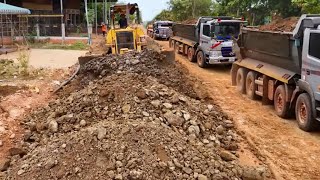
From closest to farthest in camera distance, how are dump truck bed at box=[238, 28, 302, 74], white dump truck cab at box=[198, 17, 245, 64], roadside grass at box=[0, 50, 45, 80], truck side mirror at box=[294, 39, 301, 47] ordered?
truck side mirror at box=[294, 39, 301, 47] < dump truck bed at box=[238, 28, 302, 74] < roadside grass at box=[0, 50, 45, 80] < white dump truck cab at box=[198, 17, 245, 64]

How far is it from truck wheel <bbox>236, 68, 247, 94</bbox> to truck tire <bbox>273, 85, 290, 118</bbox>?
7.86 ft

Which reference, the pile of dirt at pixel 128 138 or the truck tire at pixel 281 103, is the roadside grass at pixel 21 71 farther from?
the truck tire at pixel 281 103

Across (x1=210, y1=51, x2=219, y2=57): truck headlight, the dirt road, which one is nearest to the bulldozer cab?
(x1=210, y1=51, x2=219, y2=57): truck headlight

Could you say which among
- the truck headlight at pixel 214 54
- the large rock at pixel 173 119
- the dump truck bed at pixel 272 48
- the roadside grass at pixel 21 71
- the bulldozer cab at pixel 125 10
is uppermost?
the bulldozer cab at pixel 125 10

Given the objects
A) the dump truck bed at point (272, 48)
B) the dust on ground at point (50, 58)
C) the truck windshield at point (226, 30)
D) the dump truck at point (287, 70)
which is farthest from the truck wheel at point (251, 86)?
the dust on ground at point (50, 58)

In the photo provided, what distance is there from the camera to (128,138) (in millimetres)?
6824

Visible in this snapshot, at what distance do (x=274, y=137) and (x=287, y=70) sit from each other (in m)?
2.16

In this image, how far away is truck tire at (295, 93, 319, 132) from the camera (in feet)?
29.5

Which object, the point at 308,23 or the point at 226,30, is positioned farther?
the point at 226,30

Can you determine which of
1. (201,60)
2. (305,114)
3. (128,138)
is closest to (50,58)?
(201,60)

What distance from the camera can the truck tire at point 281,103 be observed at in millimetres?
10188

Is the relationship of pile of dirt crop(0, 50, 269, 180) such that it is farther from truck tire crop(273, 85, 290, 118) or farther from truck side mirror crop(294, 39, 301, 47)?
truck side mirror crop(294, 39, 301, 47)

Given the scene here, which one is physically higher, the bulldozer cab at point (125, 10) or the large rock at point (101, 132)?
the bulldozer cab at point (125, 10)

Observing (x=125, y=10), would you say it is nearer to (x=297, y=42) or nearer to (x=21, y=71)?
(x=21, y=71)
